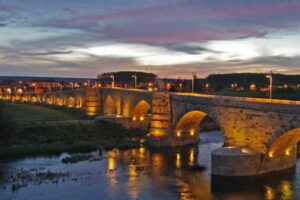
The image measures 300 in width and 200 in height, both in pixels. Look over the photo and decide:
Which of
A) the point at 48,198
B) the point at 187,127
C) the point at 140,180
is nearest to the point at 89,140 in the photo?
the point at 187,127

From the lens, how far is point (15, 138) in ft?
173

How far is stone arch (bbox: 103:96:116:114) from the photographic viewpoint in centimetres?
7857

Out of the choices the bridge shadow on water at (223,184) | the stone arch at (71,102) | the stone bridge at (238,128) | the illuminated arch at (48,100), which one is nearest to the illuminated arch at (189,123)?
the stone bridge at (238,128)

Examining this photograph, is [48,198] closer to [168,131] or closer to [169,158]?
[169,158]

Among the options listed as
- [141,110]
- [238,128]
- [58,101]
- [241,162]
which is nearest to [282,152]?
[238,128]

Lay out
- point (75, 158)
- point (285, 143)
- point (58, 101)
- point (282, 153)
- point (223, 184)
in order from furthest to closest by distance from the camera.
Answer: point (58, 101)
point (75, 158)
point (282, 153)
point (285, 143)
point (223, 184)

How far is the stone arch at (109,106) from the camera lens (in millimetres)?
78575

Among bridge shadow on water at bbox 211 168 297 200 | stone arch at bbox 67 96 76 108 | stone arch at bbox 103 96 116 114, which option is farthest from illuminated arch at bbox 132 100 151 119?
stone arch at bbox 67 96 76 108

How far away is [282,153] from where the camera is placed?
Result: 123 ft

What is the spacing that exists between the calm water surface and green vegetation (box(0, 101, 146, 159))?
4.34m

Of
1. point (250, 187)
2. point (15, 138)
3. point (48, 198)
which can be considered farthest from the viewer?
point (15, 138)

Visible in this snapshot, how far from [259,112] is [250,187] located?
623 centimetres

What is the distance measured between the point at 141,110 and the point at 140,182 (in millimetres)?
33553

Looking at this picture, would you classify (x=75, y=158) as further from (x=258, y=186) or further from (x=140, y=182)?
(x=258, y=186)
